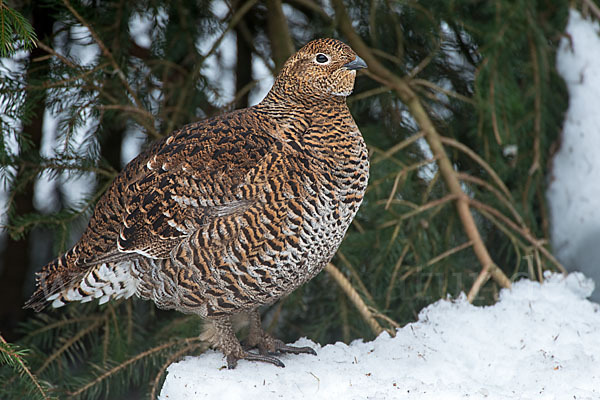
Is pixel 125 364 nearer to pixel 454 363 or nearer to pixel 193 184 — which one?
pixel 193 184

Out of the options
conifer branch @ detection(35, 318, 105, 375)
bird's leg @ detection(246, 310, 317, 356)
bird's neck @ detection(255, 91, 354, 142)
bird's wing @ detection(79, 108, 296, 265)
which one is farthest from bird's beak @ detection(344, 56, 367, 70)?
conifer branch @ detection(35, 318, 105, 375)

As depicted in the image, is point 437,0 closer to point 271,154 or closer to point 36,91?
point 271,154

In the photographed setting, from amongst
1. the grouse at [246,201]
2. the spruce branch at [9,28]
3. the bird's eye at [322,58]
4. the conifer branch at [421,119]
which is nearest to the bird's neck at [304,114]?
the grouse at [246,201]

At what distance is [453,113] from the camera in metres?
3.65

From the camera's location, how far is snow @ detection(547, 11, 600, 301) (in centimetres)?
335

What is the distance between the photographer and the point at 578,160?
3.45m

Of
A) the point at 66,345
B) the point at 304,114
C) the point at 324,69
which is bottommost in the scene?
the point at 66,345

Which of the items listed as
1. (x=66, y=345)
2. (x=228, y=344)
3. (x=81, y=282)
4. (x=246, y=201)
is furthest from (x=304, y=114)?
(x=66, y=345)

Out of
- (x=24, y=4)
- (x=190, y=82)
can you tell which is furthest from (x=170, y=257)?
(x=24, y=4)

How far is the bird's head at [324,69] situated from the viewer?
6.97 ft

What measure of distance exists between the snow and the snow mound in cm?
60

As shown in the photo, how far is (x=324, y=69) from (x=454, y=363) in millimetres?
1184

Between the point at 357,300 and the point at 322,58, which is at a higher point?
the point at 322,58

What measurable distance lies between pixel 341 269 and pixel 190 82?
121cm
